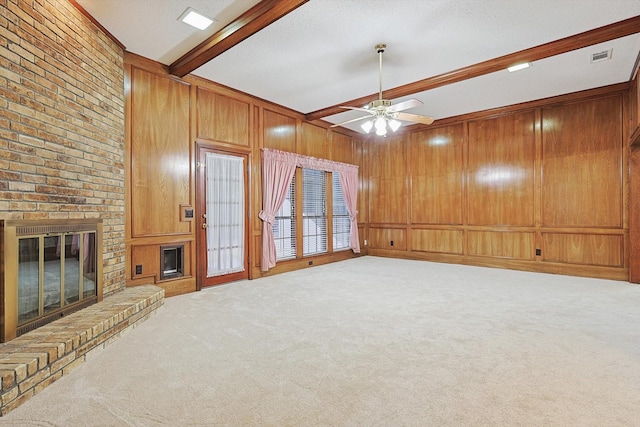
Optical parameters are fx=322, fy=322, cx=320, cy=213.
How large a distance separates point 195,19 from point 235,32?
39 cm

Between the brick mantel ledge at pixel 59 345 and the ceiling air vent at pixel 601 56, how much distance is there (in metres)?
5.96

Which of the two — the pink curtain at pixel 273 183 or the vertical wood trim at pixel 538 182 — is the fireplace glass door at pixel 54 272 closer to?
the pink curtain at pixel 273 183

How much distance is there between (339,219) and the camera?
23.8 feet

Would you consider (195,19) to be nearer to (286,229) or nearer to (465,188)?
(286,229)

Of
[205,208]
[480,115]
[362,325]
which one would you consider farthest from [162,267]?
[480,115]

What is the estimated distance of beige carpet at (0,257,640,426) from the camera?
5.66ft

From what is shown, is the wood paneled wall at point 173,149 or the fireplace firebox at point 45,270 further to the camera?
the wood paneled wall at point 173,149

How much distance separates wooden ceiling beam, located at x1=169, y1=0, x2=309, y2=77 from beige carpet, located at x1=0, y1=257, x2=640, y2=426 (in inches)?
114

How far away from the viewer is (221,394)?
1.91 meters

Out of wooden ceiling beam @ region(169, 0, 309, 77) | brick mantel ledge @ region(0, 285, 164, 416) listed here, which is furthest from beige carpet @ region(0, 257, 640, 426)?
wooden ceiling beam @ region(169, 0, 309, 77)

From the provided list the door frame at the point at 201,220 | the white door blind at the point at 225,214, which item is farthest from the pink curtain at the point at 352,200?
the door frame at the point at 201,220

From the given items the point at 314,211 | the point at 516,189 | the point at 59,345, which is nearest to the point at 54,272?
the point at 59,345

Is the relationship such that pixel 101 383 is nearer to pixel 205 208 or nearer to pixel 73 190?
pixel 73 190

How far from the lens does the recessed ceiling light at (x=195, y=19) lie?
3049 mm
